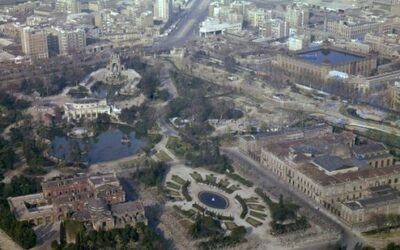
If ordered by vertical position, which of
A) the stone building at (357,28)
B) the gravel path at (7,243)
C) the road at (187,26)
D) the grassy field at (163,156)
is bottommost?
the gravel path at (7,243)

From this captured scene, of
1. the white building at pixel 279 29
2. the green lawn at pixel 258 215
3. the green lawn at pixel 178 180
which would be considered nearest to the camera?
the green lawn at pixel 258 215

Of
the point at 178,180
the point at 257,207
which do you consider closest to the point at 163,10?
the point at 178,180

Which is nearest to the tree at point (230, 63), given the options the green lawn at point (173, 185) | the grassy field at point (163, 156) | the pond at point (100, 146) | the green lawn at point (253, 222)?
the pond at point (100, 146)

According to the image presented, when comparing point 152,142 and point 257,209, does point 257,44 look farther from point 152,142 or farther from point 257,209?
point 257,209

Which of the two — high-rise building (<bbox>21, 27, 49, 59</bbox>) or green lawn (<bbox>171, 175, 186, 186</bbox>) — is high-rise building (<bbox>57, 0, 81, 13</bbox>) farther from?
green lawn (<bbox>171, 175, 186, 186</bbox>)

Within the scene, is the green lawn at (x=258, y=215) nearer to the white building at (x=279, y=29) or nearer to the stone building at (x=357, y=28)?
the white building at (x=279, y=29)

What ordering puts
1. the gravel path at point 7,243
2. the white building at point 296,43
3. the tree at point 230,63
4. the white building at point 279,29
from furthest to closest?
the white building at point 279,29 → the white building at point 296,43 → the tree at point 230,63 → the gravel path at point 7,243

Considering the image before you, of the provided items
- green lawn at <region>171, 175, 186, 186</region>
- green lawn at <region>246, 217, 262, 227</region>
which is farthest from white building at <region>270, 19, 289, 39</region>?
green lawn at <region>246, 217, 262, 227</region>

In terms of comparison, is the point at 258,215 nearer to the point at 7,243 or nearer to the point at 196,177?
the point at 196,177
